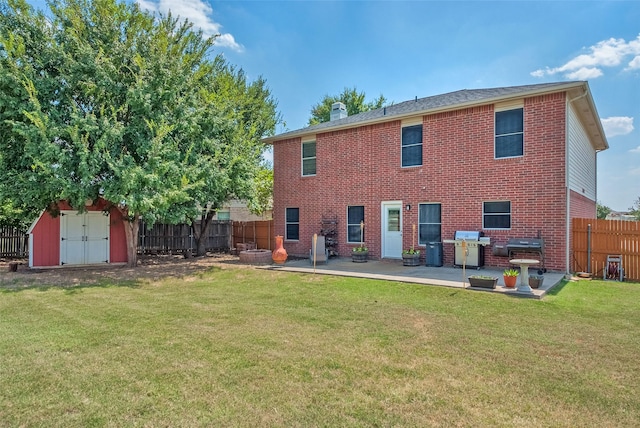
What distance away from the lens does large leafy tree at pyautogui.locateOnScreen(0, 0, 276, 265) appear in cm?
959

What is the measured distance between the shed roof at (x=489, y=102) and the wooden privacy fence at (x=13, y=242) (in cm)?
1029

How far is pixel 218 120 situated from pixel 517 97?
901cm

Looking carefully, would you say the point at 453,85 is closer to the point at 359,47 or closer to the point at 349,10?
the point at 359,47

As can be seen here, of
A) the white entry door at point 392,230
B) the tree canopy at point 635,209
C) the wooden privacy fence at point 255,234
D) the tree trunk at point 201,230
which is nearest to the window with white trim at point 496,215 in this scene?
the white entry door at point 392,230

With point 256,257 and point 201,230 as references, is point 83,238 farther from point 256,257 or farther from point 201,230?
point 256,257

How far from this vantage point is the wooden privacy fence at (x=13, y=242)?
14617 millimetres

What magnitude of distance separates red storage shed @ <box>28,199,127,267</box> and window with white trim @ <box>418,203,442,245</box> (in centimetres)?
1021

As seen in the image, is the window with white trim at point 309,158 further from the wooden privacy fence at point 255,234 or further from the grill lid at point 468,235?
the grill lid at point 468,235

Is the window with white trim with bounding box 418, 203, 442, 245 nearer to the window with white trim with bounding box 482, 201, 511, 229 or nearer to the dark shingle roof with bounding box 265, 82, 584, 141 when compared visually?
the window with white trim with bounding box 482, 201, 511, 229

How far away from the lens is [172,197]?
10.2 meters

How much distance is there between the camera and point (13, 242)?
14.9 metres

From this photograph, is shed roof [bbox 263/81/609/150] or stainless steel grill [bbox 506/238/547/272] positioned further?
shed roof [bbox 263/81/609/150]

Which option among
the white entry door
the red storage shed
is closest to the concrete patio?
the white entry door

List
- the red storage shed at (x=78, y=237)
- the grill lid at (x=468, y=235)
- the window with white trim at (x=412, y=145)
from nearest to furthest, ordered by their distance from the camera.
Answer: the grill lid at (x=468, y=235), the red storage shed at (x=78, y=237), the window with white trim at (x=412, y=145)
